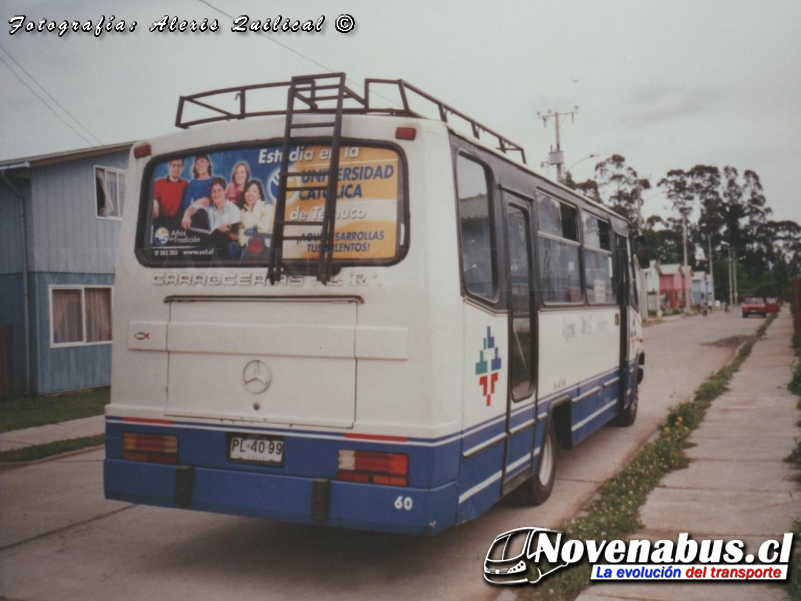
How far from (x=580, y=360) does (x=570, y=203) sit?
5.31 feet

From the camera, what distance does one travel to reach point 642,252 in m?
12.4

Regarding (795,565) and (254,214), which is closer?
(795,565)

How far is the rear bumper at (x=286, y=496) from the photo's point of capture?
4.73 m

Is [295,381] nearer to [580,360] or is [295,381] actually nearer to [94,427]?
[580,360]

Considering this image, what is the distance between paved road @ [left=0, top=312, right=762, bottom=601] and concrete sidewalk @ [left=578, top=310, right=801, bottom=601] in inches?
31.6

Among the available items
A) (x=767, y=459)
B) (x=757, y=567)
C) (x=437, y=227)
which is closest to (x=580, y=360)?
(x=767, y=459)

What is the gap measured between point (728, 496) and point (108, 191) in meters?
15.5

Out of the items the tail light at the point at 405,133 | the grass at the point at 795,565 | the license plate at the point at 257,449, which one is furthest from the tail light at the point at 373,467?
the grass at the point at 795,565

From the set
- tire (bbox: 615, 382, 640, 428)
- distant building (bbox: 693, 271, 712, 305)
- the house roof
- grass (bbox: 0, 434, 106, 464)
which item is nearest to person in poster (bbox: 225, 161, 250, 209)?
grass (bbox: 0, 434, 106, 464)

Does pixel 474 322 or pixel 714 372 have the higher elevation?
pixel 474 322

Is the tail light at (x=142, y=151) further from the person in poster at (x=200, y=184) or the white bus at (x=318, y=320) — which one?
the person in poster at (x=200, y=184)

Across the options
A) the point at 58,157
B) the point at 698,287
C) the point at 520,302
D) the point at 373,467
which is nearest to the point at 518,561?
the point at 373,467

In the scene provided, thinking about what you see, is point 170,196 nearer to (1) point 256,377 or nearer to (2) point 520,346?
(1) point 256,377

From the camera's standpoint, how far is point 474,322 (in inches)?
208
